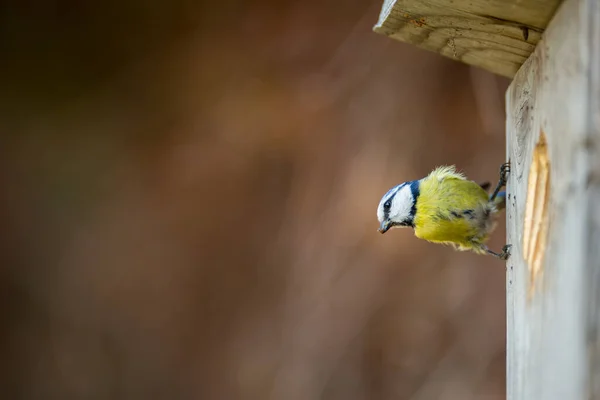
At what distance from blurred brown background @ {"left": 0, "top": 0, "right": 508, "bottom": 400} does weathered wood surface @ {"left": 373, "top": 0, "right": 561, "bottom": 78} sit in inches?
70.2

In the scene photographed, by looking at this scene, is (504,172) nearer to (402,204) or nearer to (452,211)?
(452,211)

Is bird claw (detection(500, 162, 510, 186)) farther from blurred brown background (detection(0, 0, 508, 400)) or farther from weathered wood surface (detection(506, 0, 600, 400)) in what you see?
blurred brown background (detection(0, 0, 508, 400))

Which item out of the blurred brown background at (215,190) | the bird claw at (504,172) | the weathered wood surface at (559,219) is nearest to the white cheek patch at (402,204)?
the bird claw at (504,172)

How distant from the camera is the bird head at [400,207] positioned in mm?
1985

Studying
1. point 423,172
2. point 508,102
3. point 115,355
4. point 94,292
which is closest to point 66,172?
point 94,292

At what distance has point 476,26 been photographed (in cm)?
111

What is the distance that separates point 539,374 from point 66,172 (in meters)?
2.86

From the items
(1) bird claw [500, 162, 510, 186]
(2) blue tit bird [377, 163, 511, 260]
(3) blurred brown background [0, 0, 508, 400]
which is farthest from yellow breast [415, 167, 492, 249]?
(3) blurred brown background [0, 0, 508, 400]

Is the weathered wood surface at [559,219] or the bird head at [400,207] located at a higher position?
the bird head at [400,207]

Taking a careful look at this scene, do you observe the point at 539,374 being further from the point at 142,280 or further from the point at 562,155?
the point at 142,280

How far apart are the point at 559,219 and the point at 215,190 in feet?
8.33

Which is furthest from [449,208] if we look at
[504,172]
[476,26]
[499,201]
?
[476,26]

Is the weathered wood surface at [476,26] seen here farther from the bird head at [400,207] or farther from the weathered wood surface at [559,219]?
the bird head at [400,207]

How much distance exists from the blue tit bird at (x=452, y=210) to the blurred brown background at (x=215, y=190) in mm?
1063
